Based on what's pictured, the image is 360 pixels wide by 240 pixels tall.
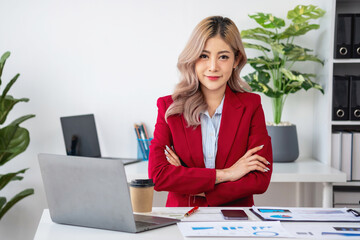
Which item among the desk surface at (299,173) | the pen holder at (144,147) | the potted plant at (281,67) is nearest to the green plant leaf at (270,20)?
the potted plant at (281,67)

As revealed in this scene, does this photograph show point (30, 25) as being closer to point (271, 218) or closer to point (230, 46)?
point (230, 46)

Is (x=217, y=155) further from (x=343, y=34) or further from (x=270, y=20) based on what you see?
(x=343, y=34)

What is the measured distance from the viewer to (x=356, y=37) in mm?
3055

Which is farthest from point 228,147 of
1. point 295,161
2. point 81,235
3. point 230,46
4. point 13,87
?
point 13,87

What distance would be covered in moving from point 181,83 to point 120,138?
135 cm

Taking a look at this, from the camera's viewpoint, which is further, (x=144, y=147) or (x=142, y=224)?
(x=144, y=147)

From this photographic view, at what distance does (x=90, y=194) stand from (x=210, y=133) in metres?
0.72

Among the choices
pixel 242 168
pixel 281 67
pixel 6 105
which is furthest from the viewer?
pixel 281 67

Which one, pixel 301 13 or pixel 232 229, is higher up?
pixel 301 13

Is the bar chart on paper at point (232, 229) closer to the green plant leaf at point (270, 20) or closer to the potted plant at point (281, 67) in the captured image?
the potted plant at point (281, 67)

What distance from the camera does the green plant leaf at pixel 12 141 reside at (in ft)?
9.97

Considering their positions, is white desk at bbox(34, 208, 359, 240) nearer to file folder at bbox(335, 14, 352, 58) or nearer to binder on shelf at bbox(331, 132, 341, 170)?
binder on shelf at bbox(331, 132, 341, 170)

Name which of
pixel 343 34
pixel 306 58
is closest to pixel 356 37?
pixel 343 34

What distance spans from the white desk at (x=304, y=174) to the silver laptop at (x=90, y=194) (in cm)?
124
